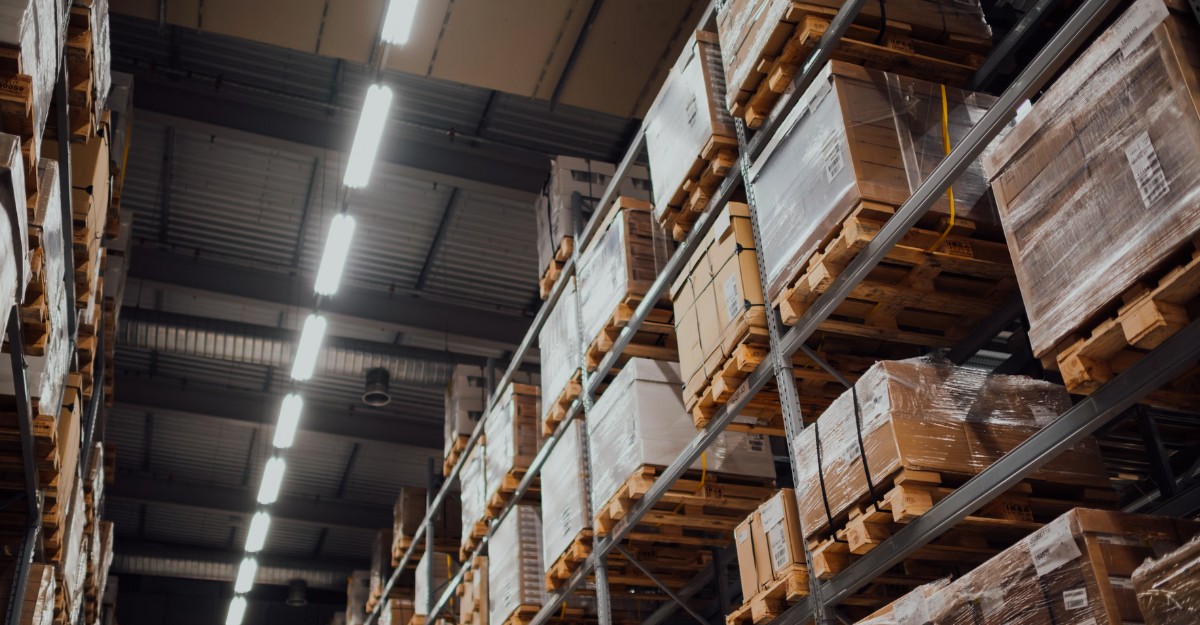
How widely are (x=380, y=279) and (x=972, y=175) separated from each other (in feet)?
31.5

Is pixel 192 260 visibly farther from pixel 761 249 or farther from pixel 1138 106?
pixel 1138 106

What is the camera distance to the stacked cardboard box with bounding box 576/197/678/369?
26.0 ft

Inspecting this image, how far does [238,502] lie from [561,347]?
11256mm

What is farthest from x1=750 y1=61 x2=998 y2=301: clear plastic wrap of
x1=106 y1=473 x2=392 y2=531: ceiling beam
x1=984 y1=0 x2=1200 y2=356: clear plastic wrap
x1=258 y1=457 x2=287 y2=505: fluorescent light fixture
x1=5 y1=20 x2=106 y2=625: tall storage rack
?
x1=106 y1=473 x2=392 y2=531: ceiling beam

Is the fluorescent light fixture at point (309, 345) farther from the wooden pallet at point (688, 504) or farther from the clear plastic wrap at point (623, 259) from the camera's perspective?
the wooden pallet at point (688, 504)

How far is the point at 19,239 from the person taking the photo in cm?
475

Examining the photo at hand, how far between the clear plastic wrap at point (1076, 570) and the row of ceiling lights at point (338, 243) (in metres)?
5.84

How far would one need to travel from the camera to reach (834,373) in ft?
19.6

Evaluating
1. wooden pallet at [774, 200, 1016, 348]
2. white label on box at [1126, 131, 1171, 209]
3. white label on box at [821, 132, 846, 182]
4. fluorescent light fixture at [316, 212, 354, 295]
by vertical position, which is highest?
fluorescent light fixture at [316, 212, 354, 295]

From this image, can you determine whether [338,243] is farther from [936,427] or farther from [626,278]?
[936,427]

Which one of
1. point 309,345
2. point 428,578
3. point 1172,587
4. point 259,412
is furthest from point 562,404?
point 259,412

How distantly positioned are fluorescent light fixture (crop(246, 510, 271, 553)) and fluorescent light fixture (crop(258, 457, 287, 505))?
0.73 metres

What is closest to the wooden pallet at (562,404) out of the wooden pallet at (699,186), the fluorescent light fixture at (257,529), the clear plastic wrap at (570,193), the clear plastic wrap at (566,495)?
the clear plastic wrap at (566,495)

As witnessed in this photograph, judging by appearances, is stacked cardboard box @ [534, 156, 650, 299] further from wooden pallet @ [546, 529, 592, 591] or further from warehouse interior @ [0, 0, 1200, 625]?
→ wooden pallet @ [546, 529, 592, 591]
